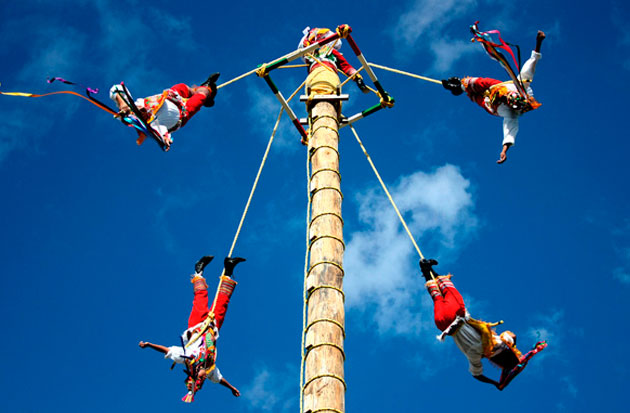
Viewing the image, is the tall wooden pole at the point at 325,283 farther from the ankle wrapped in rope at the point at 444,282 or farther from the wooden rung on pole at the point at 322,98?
the ankle wrapped in rope at the point at 444,282

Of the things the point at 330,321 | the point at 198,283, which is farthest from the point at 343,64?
→ the point at 330,321

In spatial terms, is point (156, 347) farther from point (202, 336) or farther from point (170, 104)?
point (170, 104)

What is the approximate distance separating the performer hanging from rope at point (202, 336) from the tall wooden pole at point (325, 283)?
3.69ft

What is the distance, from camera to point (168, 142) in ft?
23.3

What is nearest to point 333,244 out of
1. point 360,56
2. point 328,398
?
point 328,398

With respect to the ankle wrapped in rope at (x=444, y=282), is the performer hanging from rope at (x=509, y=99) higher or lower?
higher

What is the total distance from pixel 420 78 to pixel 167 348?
446cm

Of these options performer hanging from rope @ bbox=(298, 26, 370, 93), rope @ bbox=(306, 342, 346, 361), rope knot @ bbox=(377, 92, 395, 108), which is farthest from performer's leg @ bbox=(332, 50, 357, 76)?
rope @ bbox=(306, 342, 346, 361)

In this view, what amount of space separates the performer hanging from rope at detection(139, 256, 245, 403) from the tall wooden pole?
3.69 feet

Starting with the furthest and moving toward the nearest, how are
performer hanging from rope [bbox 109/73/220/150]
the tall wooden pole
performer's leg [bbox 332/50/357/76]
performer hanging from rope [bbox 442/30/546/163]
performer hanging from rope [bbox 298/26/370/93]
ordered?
1. performer's leg [bbox 332/50/357/76]
2. performer hanging from rope [bbox 298/26/370/93]
3. performer hanging from rope [bbox 442/30/546/163]
4. performer hanging from rope [bbox 109/73/220/150]
5. the tall wooden pole

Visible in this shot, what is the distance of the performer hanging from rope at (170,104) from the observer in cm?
680

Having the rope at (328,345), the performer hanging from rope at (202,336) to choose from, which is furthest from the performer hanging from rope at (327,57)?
the rope at (328,345)

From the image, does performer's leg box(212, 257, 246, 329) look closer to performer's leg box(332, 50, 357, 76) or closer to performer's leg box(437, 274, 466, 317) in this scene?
performer's leg box(437, 274, 466, 317)

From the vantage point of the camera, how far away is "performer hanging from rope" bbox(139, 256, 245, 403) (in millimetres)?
6203
